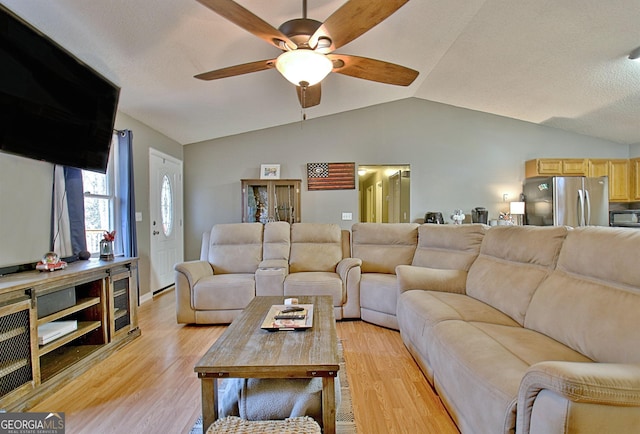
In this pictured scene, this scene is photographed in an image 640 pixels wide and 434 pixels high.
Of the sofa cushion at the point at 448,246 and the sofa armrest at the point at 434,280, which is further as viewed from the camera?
the sofa cushion at the point at 448,246

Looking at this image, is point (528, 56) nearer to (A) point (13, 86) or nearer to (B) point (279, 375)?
(B) point (279, 375)

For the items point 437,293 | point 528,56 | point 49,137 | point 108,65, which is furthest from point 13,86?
point 528,56

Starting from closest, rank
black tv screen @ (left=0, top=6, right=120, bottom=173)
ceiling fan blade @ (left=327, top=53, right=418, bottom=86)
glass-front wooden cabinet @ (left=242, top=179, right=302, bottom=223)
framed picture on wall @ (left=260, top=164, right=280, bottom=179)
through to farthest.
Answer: black tv screen @ (left=0, top=6, right=120, bottom=173) → ceiling fan blade @ (left=327, top=53, right=418, bottom=86) → glass-front wooden cabinet @ (left=242, top=179, right=302, bottom=223) → framed picture on wall @ (left=260, top=164, right=280, bottom=179)

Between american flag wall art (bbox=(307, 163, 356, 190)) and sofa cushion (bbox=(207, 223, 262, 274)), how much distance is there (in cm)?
189

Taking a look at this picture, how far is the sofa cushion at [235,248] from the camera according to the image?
3494mm

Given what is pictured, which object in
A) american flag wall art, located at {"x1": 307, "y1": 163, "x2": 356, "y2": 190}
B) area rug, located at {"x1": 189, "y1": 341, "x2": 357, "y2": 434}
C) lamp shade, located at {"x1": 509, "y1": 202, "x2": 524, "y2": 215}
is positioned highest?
american flag wall art, located at {"x1": 307, "y1": 163, "x2": 356, "y2": 190}

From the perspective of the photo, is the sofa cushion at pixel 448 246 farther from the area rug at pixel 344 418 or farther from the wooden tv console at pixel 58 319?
the wooden tv console at pixel 58 319

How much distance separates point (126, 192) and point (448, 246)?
11.6ft

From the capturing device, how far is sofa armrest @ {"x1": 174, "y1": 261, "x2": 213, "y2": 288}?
3000 mm

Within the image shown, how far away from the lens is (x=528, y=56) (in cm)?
337

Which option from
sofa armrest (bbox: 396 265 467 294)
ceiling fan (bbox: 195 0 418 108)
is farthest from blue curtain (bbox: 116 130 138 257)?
sofa armrest (bbox: 396 265 467 294)

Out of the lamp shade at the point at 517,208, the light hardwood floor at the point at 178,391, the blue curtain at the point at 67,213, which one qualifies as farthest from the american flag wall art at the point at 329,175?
the blue curtain at the point at 67,213

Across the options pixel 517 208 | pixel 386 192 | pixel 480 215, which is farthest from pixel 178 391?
pixel 386 192

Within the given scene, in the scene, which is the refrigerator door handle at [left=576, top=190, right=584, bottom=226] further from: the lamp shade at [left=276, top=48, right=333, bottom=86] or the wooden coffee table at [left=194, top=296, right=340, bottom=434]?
the wooden coffee table at [left=194, top=296, right=340, bottom=434]
